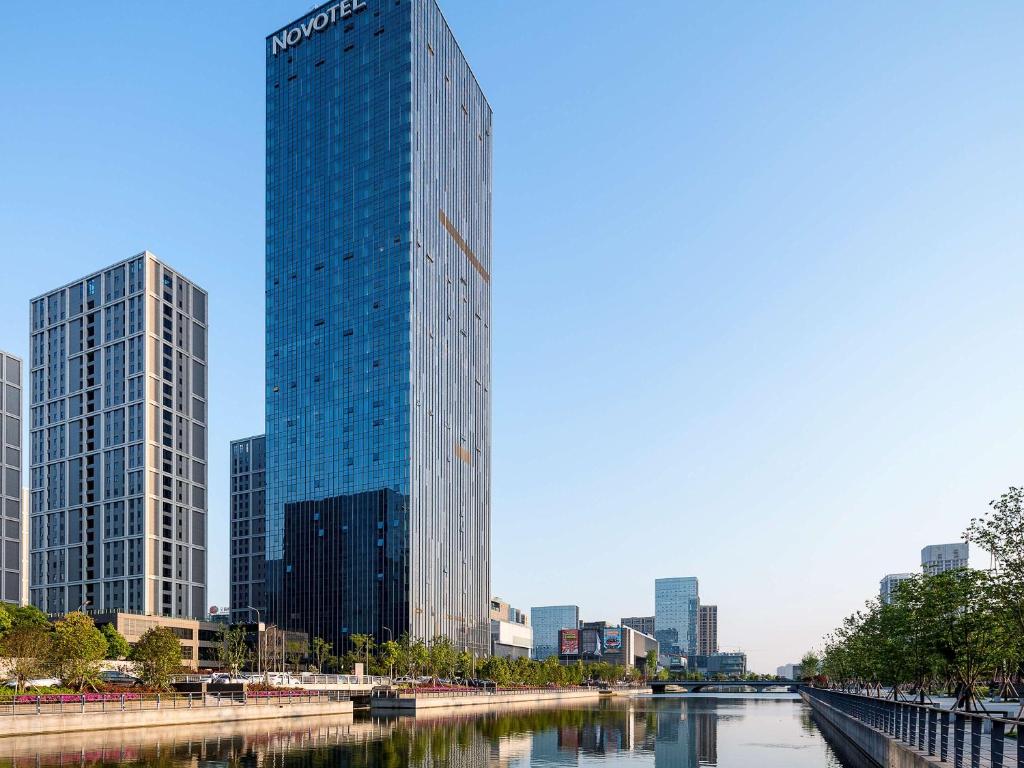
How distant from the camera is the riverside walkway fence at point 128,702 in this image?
6856 centimetres

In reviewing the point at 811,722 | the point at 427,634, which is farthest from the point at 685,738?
the point at 427,634

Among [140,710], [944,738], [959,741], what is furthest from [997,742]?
[140,710]

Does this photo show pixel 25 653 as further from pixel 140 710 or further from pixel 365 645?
pixel 365 645

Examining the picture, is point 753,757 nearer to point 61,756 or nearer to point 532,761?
point 532,761

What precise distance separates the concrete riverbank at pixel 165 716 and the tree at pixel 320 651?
76331 mm

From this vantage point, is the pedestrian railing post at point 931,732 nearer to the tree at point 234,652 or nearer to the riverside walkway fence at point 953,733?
the riverside walkway fence at point 953,733

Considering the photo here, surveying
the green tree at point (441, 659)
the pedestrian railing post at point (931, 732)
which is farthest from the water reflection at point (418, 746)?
the green tree at point (441, 659)

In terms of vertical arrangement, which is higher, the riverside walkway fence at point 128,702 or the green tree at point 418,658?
the riverside walkway fence at point 128,702

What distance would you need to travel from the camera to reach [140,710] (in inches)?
3004

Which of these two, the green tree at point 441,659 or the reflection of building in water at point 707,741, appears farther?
the green tree at point 441,659

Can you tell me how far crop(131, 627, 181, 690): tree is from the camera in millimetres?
94188

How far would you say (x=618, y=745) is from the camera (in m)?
79.1

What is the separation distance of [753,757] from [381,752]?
A: 27.6 metres

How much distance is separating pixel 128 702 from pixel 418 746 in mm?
26790
